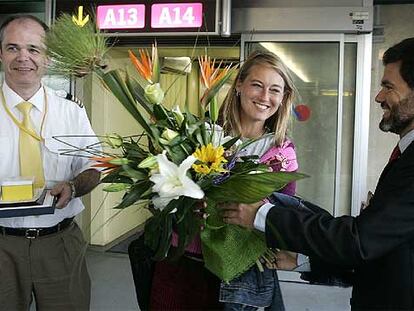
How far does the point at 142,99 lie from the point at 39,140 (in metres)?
0.81

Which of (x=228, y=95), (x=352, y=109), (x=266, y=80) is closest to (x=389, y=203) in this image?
(x=266, y=80)

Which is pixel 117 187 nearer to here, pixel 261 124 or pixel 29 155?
pixel 261 124

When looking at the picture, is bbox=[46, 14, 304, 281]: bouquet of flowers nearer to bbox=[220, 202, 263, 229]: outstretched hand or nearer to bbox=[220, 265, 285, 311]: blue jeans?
bbox=[220, 202, 263, 229]: outstretched hand

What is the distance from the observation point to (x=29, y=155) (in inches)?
67.9

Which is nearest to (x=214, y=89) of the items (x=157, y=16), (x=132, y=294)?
(x=157, y=16)

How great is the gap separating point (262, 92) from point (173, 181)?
1.92ft

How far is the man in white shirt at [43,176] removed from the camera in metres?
1.69

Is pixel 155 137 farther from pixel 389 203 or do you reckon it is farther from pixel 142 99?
pixel 389 203

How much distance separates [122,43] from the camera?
12.7 ft

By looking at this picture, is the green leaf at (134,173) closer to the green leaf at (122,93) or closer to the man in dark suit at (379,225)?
the green leaf at (122,93)

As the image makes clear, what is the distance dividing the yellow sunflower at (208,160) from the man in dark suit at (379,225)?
0.15 m

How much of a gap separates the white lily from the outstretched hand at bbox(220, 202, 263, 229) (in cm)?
17

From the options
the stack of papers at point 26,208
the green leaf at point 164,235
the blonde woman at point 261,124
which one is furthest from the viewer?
the stack of papers at point 26,208

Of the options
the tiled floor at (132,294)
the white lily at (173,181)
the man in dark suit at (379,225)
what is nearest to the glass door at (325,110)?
the tiled floor at (132,294)
